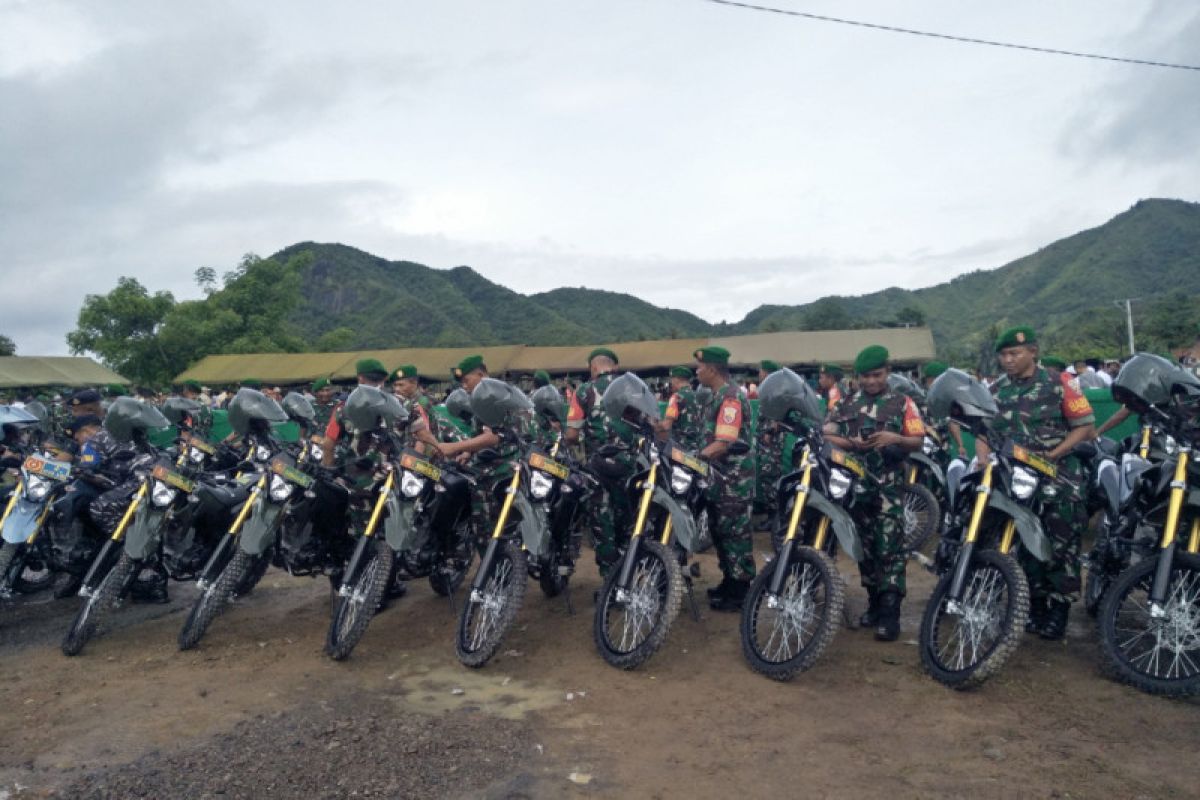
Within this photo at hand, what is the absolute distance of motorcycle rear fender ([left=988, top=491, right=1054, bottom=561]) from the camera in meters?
4.36

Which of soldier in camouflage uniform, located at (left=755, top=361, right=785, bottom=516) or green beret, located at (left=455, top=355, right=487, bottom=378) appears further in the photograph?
soldier in camouflage uniform, located at (left=755, top=361, right=785, bottom=516)

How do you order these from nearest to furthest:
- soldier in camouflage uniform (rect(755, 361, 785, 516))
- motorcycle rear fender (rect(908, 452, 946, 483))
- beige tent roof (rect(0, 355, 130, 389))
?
motorcycle rear fender (rect(908, 452, 946, 483)) → soldier in camouflage uniform (rect(755, 361, 785, 516)) → beige tent roof (rect(0, 355, 130, 389))

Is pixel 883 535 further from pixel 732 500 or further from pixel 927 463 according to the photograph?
pixel 927 463

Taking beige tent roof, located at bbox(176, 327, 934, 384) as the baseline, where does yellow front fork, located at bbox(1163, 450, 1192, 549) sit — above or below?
below

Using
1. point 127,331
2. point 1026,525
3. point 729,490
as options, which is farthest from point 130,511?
point 127,331

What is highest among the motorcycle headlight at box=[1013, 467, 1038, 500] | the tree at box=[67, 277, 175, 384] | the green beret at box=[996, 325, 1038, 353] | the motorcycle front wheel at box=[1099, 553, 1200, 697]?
the tree at box=[67, 277, 175, 384]

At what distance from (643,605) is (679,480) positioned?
0.81 metres

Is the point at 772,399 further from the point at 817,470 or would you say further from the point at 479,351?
the point at 479,351

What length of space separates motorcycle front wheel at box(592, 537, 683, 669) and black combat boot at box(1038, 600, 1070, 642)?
2371 mm

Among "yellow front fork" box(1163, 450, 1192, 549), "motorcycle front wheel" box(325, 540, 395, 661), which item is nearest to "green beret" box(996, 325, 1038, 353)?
"yellow front fork" box(1163, 450, 1192, 549)

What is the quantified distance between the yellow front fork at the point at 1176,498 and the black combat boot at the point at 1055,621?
1.12 m

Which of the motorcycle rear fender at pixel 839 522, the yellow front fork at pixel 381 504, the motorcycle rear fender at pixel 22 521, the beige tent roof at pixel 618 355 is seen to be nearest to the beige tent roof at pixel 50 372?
the beige tent roof at pixel 618 355

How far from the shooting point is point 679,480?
5074 millimetres

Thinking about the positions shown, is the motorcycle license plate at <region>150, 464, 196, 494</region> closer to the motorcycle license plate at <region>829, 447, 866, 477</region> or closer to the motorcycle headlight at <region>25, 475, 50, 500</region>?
the motorcycle headlight at <region>25, 475, 50, 500</region>
